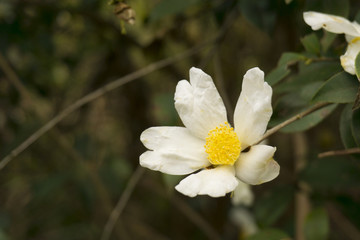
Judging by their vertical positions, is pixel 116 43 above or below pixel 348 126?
above

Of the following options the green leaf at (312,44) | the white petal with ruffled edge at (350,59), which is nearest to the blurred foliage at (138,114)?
the green leaf at (312,44)

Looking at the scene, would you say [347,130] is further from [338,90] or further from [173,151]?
[173,151]

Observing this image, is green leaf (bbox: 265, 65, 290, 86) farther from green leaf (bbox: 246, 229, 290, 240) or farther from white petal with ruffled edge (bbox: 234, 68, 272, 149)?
green leaf (bbox: 246, 229, 290, 240)

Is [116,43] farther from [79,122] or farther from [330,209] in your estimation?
[330,209]

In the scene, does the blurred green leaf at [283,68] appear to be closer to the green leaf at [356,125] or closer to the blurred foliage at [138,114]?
the blurred foliage at [138,114]

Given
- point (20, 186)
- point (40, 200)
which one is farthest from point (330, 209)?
point (20, 186)

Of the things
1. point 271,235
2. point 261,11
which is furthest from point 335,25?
point 271,235
